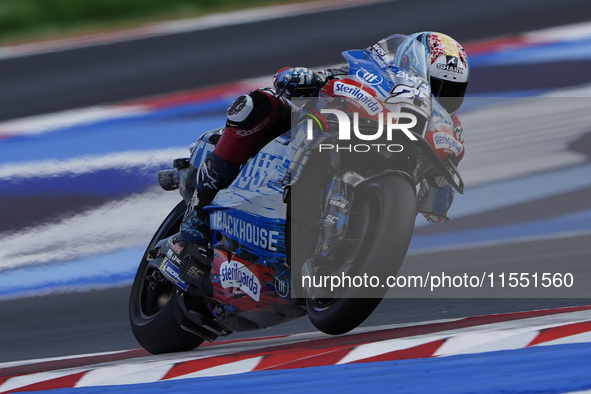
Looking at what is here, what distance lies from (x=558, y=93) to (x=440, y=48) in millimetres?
4348

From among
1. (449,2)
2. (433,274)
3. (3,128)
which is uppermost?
(449,2)

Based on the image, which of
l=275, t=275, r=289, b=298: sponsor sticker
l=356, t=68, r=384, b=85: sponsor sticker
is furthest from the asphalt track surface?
l=275, t=275, r=289, b=298: sponsor sticker

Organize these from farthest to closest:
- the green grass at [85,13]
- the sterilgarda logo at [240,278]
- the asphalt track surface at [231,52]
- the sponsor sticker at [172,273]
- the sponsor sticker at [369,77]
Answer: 1. the green grass at [85,13]
2. the asphalt track surface at [231,52]
3. the sponsor sticker at [172,273]
4. the sterilgarda logo at [240,278]
5. the sponsor sticker at [369,77]

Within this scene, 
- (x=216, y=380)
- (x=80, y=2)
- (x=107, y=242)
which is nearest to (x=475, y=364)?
(x=216, y=380)

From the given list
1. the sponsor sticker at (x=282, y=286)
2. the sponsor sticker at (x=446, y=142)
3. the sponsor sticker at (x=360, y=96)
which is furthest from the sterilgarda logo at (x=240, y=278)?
the sponsor sticker at (x=446, y=142)

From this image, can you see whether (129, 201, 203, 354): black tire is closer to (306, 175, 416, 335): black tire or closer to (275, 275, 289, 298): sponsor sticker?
(275, 275, 289, 298): sponsor sticker

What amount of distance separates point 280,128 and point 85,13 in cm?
622

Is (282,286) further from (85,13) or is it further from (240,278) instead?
(85,13)

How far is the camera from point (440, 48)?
3596 millimetres

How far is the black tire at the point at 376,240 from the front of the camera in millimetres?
3176

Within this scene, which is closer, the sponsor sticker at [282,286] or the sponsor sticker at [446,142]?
the sponsor sticker at [446,142]

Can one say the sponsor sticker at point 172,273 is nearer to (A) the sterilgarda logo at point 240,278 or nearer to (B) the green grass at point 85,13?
(A) the sterilgarda logo at point 240,278

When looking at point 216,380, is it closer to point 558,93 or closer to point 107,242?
point 107,242

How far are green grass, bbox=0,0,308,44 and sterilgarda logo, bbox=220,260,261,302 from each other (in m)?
6.01
